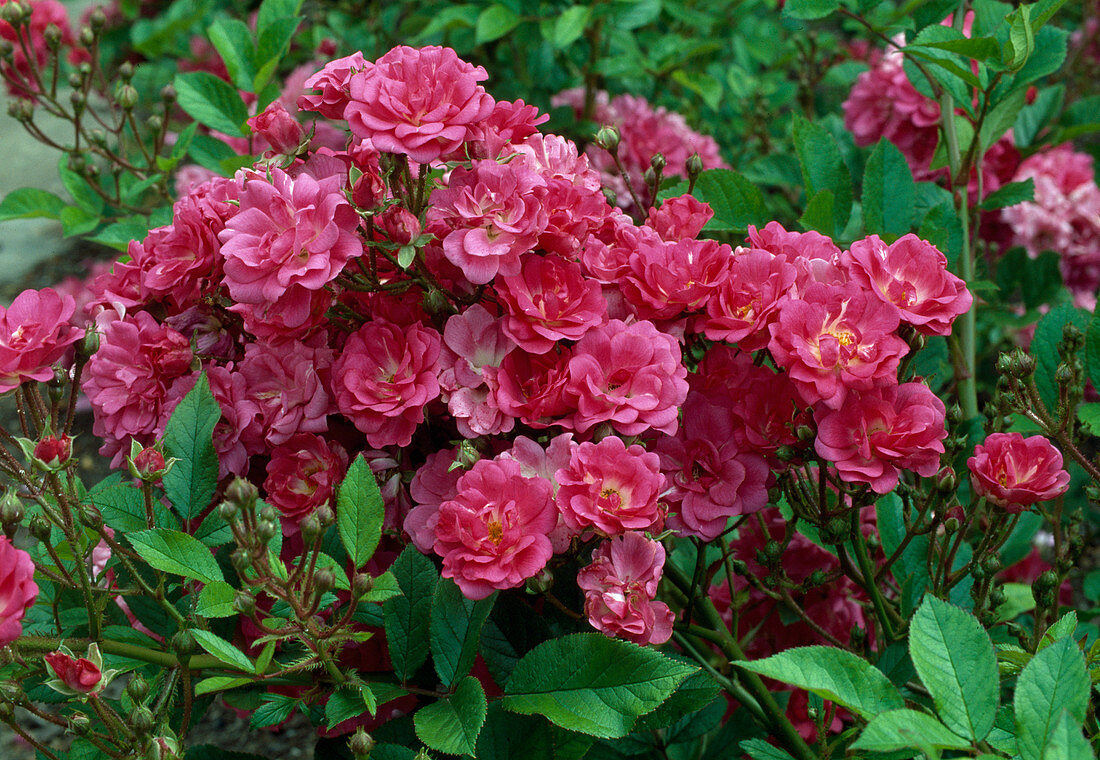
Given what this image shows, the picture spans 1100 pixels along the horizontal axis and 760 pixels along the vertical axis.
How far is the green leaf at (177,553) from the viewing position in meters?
0.82

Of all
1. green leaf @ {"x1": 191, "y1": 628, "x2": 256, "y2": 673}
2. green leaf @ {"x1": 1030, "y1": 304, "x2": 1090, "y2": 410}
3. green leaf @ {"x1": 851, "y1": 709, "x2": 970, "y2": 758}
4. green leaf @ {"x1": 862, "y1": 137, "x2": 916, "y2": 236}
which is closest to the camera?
green leaf @ {"x1": 851, "y1": 709, "x2": 970, "y2": 758}

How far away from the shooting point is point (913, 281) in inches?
35.1

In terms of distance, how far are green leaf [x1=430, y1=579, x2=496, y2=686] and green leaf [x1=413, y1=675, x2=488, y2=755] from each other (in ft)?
0.06

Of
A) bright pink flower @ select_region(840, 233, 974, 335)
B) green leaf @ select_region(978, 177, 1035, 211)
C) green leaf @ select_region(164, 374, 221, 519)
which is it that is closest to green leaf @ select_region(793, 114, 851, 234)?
green leaf @ select_region(978, 177, 1035, 211)

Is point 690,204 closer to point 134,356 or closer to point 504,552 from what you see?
point 504,552

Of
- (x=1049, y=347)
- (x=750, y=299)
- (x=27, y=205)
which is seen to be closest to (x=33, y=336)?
(x=750, y=299)

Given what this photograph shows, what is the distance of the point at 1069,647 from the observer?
0.70 m

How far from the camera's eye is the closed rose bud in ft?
3.00

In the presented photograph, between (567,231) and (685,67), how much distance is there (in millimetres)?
1842

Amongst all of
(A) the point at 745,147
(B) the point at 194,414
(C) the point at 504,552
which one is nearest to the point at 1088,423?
(C) the point at 504,552

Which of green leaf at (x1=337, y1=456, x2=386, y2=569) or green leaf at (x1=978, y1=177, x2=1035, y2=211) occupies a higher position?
green leaf at (x1=337, y1=456, x2=386, y2=569)

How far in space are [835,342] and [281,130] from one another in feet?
1.78

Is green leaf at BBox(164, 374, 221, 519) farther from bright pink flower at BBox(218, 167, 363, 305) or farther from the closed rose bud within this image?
the closed rose bud

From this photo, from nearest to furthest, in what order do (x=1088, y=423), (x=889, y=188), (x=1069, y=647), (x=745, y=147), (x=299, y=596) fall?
1. (x=1069, y=647)
2. (x=299, y=596)
3. (x=1088, y=423)
4. (x=889, y=188)
5. (x=745, y=147)
